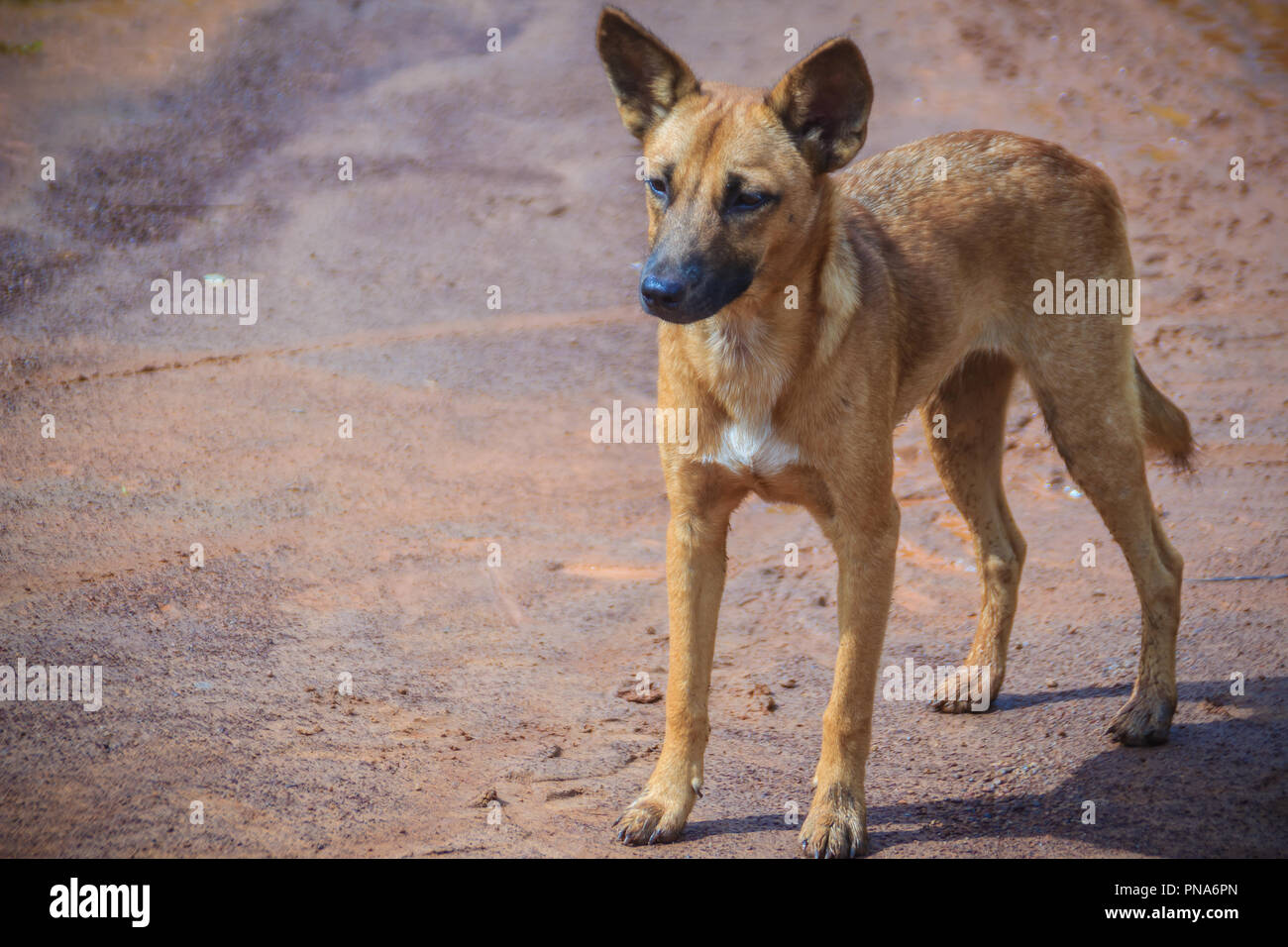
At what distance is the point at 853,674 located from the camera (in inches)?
167

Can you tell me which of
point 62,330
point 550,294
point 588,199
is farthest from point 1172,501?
point 62,330

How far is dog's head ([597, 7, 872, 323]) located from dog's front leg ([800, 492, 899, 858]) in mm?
925

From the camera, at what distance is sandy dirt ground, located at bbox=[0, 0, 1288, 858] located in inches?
182

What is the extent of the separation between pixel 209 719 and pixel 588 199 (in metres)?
7.68

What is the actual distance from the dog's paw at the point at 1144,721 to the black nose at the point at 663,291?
2.77 meters

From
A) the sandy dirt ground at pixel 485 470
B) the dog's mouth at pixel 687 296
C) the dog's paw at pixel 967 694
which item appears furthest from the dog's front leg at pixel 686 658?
the dog's paw at pixel 967 694

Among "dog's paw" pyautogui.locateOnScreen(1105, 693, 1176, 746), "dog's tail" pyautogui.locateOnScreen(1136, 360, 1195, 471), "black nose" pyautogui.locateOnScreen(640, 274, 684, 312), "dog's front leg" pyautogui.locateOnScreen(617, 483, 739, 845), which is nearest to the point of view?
"black nose" pyautogui.locateOnScreen(640, 274, 684, 312)

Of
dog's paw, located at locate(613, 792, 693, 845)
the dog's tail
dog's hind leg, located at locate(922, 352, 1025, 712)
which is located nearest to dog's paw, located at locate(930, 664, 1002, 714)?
dog's hind leg, located at locate(922, 352, 1025, 712)

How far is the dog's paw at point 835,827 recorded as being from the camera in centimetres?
413

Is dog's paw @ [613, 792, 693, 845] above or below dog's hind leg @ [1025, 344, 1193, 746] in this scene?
below

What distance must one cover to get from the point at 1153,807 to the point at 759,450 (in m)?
2.01

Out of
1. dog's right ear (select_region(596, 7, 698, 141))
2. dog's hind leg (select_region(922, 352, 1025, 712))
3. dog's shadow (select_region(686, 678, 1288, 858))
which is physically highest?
dog's right ear (select_region(596, 7, 698, 141))

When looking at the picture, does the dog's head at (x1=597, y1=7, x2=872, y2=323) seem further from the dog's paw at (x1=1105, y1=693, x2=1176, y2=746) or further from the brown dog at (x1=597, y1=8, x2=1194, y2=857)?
the dog's paw at (x1=1105, y1=693, x2=1176, y2=746)

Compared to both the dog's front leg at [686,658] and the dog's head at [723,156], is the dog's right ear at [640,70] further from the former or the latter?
the dog's front leg at [686,658]
